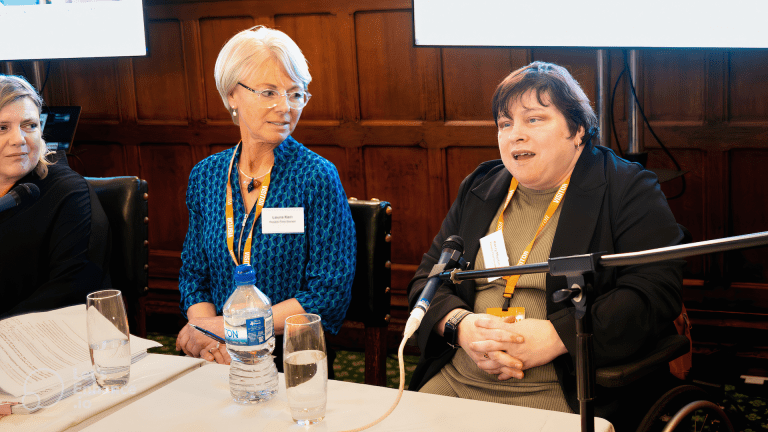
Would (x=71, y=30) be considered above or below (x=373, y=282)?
above

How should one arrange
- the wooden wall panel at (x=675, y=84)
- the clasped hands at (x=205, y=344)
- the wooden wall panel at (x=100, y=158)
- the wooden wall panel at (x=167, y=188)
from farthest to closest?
the wooden wall panel at (x=100, y=158), the wooden wall panel at (x=167, y=188), the wooden wall panel at (x=675, y=84), the clasped hands at (x=205, y=344)

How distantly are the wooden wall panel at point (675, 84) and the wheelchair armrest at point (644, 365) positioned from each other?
1727 millimetres

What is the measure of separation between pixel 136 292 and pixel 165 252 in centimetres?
204

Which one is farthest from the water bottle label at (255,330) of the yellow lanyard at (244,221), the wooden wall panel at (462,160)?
the wooden wall panel at (462,160)

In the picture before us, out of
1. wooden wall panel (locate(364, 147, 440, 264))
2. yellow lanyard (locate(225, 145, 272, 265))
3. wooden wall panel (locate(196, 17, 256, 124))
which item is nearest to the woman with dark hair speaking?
yellow lanyard (locate(225, 145, 272, 265))

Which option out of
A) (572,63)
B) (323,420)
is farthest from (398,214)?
(323,420)

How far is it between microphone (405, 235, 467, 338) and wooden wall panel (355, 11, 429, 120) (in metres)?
2.36

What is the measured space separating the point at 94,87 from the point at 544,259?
3408 millimetres

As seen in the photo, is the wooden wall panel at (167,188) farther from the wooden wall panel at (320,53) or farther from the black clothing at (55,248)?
the black clothing at (55,248)

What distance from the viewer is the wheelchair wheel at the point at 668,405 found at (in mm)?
1447

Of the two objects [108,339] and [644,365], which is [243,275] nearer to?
[108,339]

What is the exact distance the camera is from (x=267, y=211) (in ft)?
6.73

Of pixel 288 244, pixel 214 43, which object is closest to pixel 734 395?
pixel 288 244

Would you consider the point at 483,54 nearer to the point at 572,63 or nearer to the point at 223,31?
the point at 572,63
